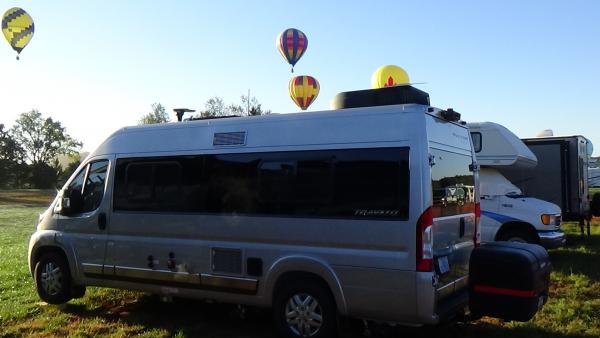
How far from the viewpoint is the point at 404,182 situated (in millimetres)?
5539

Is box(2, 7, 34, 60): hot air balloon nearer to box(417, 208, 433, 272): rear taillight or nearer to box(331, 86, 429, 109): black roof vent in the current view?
box(331, 86, 429, 109): black roof vent

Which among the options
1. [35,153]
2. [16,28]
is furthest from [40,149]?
[16,28]

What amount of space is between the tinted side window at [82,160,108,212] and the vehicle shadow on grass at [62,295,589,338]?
143cm

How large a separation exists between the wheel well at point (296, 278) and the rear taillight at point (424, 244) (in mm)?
1037

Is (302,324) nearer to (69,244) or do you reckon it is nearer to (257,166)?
(257,166)

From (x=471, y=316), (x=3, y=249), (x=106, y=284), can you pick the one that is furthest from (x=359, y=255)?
(x=3, y=249)

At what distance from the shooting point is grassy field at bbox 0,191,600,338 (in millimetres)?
6641

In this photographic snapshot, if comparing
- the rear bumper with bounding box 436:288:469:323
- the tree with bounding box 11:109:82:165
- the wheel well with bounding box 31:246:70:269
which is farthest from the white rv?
the tree with bounding box 11:109:82:165

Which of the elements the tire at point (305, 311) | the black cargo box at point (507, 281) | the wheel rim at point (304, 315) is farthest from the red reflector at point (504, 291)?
the wheel rim at point (304, 315)

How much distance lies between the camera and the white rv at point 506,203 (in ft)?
35.9

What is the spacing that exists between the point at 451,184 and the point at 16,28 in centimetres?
2515

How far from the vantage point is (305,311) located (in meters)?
6.03

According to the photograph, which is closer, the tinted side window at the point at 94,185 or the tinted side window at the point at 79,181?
the tinted side window at the point at 94,185

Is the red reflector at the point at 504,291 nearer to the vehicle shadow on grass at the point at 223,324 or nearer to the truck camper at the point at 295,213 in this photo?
the truck camper at the point at 295,213
